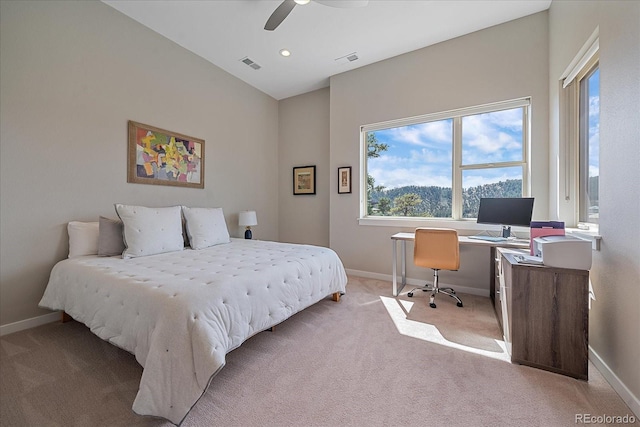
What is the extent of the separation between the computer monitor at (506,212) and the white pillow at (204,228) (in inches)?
125

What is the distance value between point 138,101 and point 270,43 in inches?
69.8

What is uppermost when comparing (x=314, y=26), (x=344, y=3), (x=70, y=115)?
(x=314, y=26)

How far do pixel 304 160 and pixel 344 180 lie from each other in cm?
108

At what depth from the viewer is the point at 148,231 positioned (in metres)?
2.52

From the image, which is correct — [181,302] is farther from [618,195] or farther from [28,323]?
[618,195]

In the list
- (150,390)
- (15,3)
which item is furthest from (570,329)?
(15,3)

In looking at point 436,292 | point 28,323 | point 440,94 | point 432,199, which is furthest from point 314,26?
point 28,323

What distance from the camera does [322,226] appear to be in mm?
4566

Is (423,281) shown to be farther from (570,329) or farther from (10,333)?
(10,333)

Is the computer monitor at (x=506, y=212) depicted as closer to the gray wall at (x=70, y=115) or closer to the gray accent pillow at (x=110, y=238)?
the gray wall at (x=70, y=115)

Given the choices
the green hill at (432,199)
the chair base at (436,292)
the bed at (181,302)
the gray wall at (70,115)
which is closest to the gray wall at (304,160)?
the green hill at (432,199)

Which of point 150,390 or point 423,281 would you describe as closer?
point 150,390

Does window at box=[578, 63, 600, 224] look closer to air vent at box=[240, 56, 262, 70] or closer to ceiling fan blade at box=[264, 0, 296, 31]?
ceiling fan blade at box=[264, 0, 296, 31]

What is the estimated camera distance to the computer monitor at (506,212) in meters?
2.62
